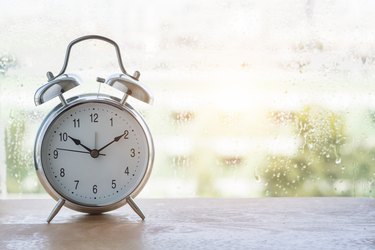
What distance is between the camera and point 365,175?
6.66 ft

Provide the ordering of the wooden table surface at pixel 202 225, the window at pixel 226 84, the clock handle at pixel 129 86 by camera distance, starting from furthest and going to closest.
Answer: the window at pixel 226 84 → the clock handle at pixel 129 86 → the wooden table surface at pixel 202 225

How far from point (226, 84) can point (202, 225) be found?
813 millimetres

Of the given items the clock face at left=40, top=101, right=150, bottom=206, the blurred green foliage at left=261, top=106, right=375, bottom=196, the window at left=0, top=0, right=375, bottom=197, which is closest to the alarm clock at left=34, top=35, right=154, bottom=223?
the clock face at left=40, top=101, right=150, bottom=206

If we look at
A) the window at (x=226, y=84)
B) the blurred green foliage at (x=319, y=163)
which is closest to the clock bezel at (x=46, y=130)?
the window at (x=226, y=84)

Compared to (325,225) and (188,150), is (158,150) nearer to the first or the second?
(188,150)

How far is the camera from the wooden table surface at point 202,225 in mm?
1080

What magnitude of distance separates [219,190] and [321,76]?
472mm

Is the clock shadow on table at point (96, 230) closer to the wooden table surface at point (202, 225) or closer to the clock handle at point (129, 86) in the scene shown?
the wooden table surface at point (202, 225)

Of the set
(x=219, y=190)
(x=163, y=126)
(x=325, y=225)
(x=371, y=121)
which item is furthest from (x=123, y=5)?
(x=325, y=225)

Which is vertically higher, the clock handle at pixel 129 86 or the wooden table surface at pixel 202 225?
the clock handle at pixel 129 86

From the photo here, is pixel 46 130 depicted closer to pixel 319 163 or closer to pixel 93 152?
pixel 93 152

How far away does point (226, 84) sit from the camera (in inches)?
77.5

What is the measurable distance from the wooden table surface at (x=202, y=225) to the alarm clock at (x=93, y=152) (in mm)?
51

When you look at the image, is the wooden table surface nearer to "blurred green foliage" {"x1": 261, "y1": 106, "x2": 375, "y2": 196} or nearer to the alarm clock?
the alarm clock
